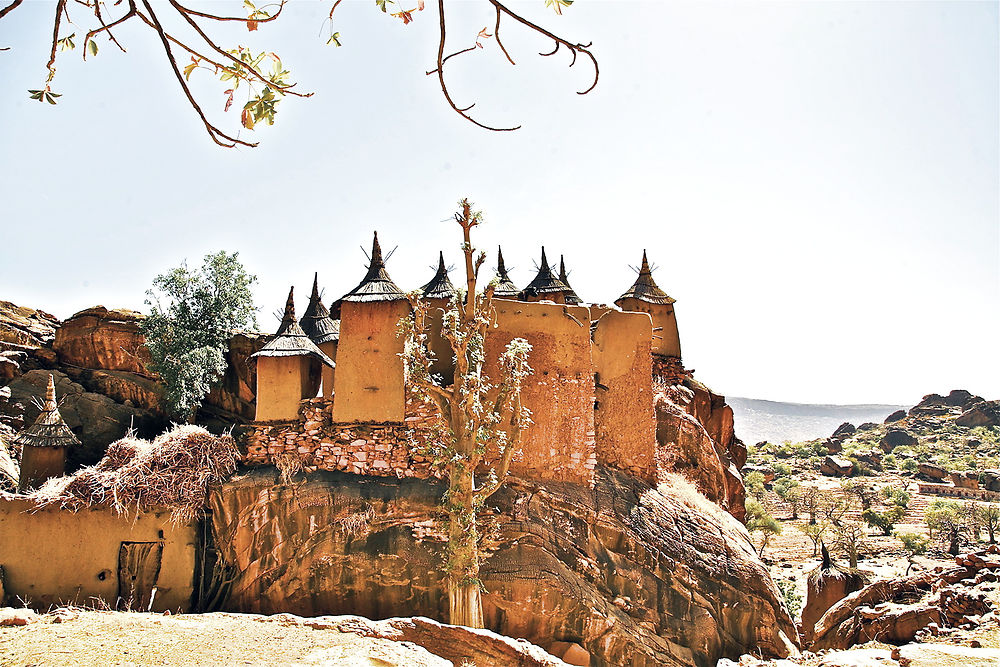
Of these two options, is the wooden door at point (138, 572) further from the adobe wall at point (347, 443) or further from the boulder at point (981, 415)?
the boulder at point (981, 415)

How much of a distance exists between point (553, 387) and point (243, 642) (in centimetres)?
640

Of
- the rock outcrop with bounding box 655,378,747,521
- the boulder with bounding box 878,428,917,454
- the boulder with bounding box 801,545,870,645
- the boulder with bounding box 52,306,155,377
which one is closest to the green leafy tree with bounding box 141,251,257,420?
the boulder with bounding box 52,306,155,377

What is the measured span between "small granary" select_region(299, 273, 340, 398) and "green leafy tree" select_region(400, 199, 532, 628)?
4.97m

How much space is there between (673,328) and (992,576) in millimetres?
11935

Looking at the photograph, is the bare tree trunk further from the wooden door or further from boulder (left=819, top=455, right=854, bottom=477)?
boulder (left=819, top=455, right=854, bottom=477)

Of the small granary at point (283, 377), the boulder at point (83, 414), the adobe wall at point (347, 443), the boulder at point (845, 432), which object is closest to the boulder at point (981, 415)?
the boulder at point (845, 432)

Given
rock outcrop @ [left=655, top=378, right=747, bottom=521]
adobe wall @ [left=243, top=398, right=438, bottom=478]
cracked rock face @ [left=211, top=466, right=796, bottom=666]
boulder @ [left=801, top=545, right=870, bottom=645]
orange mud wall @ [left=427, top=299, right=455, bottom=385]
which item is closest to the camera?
cracked rock face @ [left=211, top=466, right=796, bottom=666]

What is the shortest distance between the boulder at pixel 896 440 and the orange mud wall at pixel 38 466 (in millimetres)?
68686

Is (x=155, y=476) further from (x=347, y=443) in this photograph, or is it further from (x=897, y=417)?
(x=897, y=417)

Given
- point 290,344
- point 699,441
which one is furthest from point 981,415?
point 290,344

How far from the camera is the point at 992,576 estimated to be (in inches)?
739

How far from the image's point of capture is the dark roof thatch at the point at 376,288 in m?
11.6

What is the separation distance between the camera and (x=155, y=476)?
10.3 m

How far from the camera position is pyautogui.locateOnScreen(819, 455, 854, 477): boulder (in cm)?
5194
